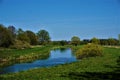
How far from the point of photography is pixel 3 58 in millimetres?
62656

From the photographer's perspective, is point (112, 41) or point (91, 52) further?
point (112, 41)

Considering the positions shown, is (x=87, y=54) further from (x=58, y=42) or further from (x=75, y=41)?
(x=58, y=42)

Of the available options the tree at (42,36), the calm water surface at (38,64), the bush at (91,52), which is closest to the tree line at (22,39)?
the tree at (42,36)

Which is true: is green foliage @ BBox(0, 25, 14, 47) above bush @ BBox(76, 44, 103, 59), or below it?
above

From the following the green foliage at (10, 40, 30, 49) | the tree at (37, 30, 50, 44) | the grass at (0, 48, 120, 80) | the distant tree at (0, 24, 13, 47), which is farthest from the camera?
the tree at (37, 30, 50, 44)

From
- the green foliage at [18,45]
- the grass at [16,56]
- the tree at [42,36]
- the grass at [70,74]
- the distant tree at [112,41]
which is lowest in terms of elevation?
the grass at [70,74]

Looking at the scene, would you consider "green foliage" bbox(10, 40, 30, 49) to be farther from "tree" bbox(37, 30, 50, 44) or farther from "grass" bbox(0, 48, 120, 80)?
"grass" bbox(0, 48, 120, 80)

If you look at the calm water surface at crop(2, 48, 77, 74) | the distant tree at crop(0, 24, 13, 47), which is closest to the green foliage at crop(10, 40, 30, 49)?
the distant tree at crop(0, 24, 13, 47)

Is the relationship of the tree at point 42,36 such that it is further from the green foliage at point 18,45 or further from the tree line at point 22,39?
the green foliage at point 18,45

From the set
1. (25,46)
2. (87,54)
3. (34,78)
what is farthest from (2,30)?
(34,78)

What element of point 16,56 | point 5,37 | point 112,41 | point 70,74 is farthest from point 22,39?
point 70,74

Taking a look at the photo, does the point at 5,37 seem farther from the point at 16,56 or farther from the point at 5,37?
the point at 16,56

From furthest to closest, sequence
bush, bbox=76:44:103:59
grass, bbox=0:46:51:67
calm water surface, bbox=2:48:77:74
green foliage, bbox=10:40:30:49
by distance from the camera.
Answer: green foliage, bbox=10:40:30:49, grass, bbox=0:46:51:67, bush, bbox=76:44:103:59, calm water surface, bbox=2:48:77:74

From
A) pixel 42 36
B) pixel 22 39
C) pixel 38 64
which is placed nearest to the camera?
pixel 38 64
